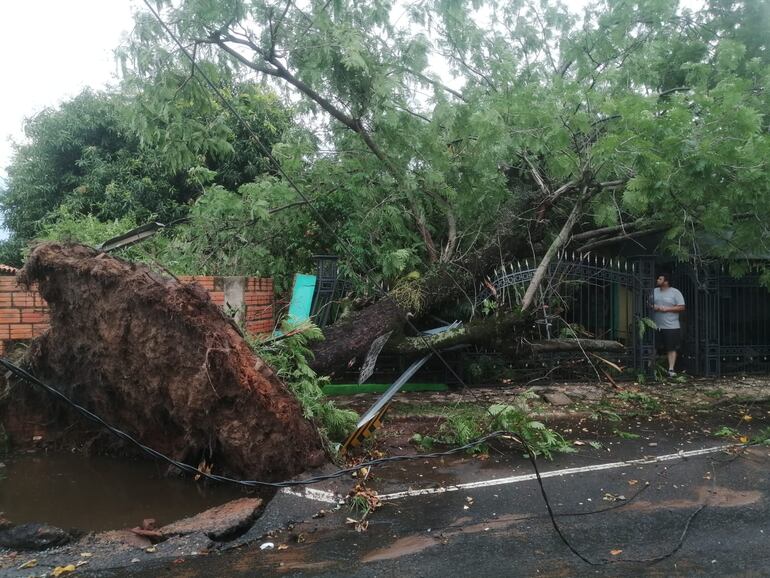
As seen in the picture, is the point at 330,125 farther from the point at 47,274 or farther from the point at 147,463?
the point at 147,463

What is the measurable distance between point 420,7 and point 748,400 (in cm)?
703

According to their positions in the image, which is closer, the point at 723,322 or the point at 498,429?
the point at 498,429

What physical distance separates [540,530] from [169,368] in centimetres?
326

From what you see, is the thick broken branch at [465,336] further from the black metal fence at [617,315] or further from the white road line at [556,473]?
the white road line at [556,473]

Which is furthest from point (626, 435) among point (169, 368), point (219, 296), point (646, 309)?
point (219, 296)

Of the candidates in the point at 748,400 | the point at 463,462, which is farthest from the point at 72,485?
the point at 748,400

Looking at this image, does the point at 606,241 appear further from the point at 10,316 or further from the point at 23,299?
the point at 10,316

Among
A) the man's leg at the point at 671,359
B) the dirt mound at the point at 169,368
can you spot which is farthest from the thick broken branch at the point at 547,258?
the dirt mound at the point at 169,368

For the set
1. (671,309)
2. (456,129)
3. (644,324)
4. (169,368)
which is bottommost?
(169,368)

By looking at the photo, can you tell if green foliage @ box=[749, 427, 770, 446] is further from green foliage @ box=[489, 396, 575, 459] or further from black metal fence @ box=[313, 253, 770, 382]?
black metal fence @ box=[313, 253, 770, 382]

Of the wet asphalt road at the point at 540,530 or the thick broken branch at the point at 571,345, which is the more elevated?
the thick broken branch at the point at 571,345

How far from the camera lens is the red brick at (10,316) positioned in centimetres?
613

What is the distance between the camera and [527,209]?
958cm

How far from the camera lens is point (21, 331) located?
621 centimetres
